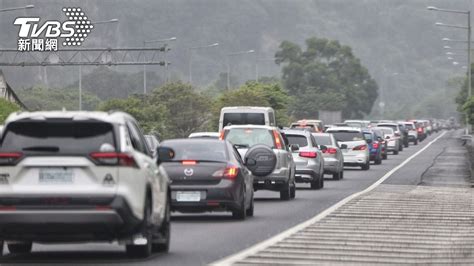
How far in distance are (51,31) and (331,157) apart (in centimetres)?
5568

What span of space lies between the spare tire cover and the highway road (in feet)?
2.38

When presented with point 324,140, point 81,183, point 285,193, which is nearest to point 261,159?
point 285,193

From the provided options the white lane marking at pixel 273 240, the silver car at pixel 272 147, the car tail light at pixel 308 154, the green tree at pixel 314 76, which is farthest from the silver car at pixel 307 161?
the green tree at pixel 314 76

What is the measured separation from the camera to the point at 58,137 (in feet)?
60.7

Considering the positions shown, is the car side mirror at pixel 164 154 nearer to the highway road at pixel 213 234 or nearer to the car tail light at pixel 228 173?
the highway road at pixel 213 234

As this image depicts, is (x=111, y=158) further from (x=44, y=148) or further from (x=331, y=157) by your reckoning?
(x=331, y=157)

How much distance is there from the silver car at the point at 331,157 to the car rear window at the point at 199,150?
68.4ft

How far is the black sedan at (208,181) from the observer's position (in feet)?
88.9

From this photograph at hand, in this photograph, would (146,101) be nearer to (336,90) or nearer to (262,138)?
(262,138)

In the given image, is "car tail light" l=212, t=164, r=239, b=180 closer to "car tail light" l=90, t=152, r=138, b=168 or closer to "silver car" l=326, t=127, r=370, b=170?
"car tail light" l=90, t=152, r=138, b=168

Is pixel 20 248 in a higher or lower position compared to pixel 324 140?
lower

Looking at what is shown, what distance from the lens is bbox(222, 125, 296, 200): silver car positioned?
35.3 m

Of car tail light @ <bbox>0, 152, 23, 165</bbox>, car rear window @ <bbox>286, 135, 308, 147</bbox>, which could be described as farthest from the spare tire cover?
car tail light @ <bbox>0, 152, 23, 165</bbox>

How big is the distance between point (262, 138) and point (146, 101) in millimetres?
64170
